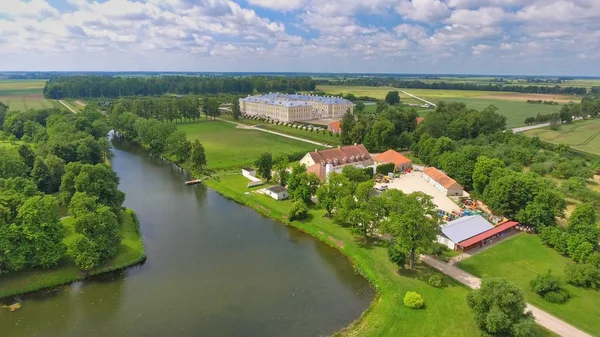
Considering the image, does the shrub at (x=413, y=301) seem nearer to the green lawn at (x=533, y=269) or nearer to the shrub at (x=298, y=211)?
the green lawn at (x=533, y=269)

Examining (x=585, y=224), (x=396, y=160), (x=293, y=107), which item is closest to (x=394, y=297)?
(x=585, y=224)

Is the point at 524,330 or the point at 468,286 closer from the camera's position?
the point at 524,330

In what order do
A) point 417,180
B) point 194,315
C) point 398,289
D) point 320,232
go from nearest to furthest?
point 194,315 < point 398,289 < point 320,232 < point 417,180

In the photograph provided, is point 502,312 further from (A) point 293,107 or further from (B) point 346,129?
(A) point 293,107

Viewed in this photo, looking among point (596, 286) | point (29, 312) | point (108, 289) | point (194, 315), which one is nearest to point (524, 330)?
point (596, 286)

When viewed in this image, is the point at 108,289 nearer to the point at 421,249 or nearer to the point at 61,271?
the point at 61,271

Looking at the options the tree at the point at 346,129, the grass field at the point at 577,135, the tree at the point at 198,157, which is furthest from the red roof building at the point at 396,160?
the grass field at the point at 577,135

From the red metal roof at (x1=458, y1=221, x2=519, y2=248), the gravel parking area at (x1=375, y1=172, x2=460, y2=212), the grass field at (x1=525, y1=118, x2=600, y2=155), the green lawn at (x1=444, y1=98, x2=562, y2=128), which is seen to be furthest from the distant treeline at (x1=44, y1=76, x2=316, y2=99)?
the red metal roof at (x1=458, y1=221, x2=519, y2=248)
